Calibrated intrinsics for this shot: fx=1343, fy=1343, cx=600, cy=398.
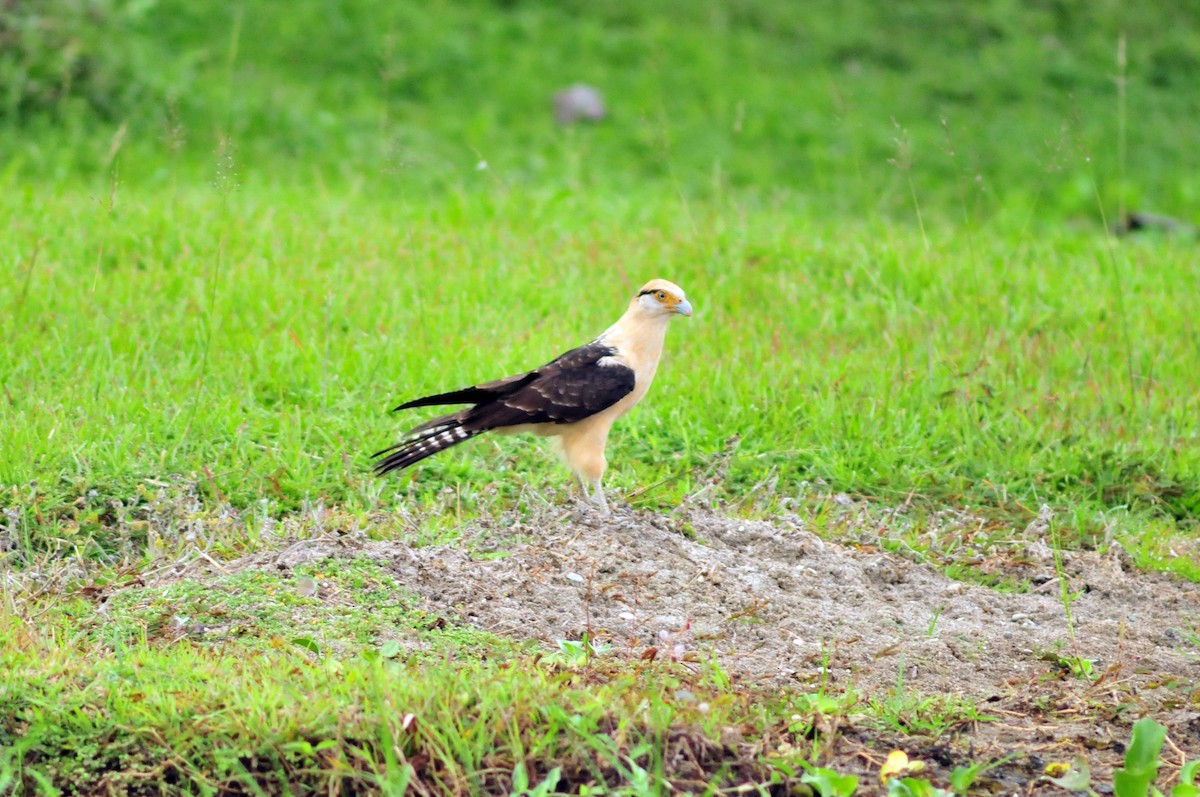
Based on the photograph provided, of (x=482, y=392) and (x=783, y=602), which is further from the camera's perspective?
(x=482, y=392)

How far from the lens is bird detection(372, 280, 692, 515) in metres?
5.04

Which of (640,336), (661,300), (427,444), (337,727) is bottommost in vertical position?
(337,727)

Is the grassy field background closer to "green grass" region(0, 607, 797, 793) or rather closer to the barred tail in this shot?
"green grass" region(0, 607, 797, 793)

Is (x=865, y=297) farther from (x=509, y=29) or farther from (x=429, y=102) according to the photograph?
(x=509, y=29)

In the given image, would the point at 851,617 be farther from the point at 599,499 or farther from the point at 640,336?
the point at 640,336

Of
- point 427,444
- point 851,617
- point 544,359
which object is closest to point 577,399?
point 427,444

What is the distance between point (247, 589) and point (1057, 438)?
12.3 ft

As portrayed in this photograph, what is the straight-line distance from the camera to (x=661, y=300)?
17.7 ft

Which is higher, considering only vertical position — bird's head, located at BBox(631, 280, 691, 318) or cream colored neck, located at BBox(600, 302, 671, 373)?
bird's head, located at BBox(631, 280, 691, 318)

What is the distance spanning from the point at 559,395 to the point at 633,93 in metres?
7.88

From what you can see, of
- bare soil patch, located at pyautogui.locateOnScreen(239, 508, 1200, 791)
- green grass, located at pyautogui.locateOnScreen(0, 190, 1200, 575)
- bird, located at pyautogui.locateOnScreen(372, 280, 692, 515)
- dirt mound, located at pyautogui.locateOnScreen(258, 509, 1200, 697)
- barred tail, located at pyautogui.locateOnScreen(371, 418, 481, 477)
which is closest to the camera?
bare soil patch, located at pyautogui.locateOnScreen(239, 508, 1200, 791)

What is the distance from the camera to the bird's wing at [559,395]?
16.7 feet

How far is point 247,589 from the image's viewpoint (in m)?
4.30

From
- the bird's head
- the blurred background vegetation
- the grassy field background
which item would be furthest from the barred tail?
the blurred background vegetation
